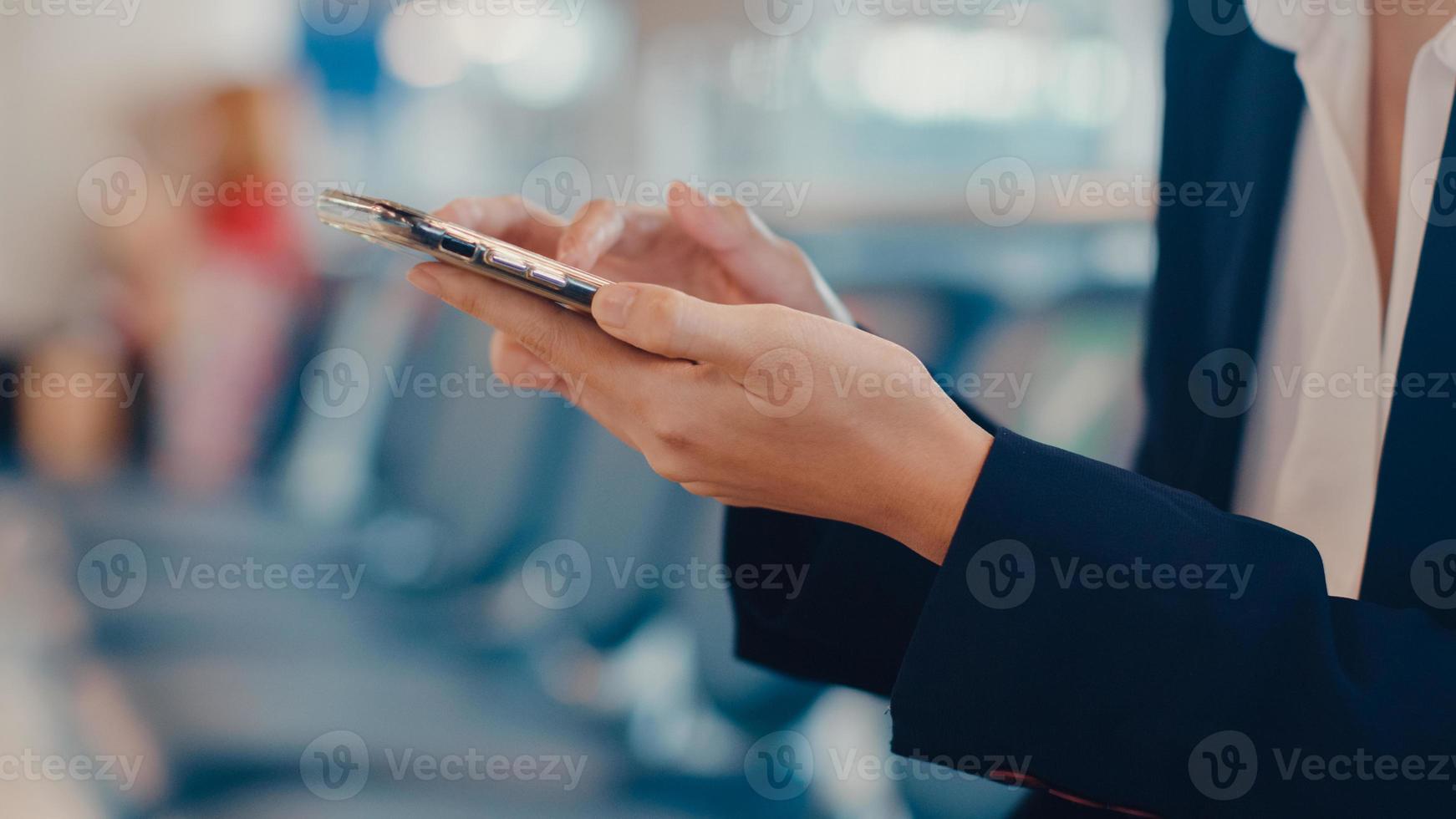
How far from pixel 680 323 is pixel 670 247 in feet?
1.18

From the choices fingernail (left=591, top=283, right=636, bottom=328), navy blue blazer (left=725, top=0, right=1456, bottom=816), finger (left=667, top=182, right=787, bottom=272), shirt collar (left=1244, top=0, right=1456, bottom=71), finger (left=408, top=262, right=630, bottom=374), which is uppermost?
shirt collar (left=1244, top=0, right=1456, bottom=71)

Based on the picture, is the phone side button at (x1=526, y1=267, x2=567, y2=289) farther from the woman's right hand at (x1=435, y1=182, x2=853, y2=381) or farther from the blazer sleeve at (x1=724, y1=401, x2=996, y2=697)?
the blazer sleeve at (x1=724, y1=401, x2=996, y2=697)

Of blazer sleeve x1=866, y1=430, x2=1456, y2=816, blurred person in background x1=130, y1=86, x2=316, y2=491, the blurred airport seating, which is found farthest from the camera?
blurred person in background x1=130, y1=86, x2=316, y2=491

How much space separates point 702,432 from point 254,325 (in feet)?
9.20

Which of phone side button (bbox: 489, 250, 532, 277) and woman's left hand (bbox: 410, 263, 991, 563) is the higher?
phone side button (bbox: 489, 250, 532, 277)

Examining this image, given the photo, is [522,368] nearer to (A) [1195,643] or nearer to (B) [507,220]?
(B) [507,220]

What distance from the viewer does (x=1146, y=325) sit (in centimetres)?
86

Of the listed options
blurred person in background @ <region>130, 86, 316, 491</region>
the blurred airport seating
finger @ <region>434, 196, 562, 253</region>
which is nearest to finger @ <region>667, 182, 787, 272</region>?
finger @ <region>434, 196, 562, 253</region>

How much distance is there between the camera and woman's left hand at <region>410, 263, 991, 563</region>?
1.79 ft

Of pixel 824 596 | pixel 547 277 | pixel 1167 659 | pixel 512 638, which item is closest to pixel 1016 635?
pixel 1167 659

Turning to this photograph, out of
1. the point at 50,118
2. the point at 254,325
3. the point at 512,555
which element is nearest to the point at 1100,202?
the point at 512,555

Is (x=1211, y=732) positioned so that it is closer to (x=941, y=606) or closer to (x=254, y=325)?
(x=941, y=606)

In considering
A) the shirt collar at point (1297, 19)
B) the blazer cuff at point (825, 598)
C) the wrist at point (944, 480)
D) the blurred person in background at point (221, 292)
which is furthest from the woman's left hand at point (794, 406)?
the blurred person in background at point (221, 292)

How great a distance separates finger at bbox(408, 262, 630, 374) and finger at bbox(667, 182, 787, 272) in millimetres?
205
